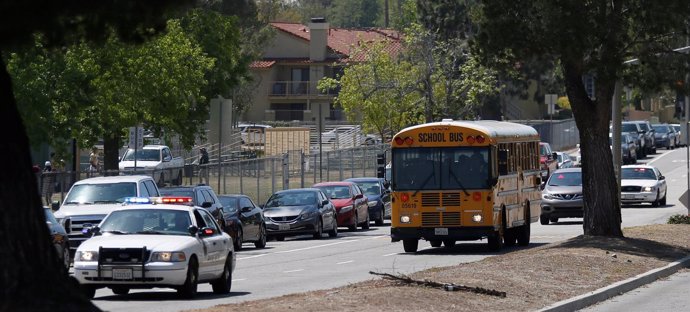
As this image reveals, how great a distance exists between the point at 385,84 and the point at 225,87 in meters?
9.89

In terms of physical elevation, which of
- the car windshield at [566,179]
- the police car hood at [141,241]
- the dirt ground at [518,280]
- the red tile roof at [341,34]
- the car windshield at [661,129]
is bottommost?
the dirt ground at [518,280]

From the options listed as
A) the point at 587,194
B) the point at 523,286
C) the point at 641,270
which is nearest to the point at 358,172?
the point at 587,194

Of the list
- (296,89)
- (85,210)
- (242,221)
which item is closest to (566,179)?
(242,221)

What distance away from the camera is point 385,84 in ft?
219

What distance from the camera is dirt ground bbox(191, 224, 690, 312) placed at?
1639 centimetres

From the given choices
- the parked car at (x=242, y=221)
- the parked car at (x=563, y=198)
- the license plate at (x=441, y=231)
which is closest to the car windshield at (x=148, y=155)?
the parked car at (x=563, y=198)

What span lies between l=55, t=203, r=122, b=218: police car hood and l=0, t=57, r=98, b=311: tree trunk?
62.3 ft

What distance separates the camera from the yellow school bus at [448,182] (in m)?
29.6

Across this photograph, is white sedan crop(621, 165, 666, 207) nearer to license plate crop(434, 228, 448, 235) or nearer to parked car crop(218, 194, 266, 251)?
parked car crop(218, 194, 266, 251)

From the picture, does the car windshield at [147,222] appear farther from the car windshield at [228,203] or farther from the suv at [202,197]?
the car windshield at [228,203]

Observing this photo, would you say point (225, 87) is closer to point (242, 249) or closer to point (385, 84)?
point (385, 84)

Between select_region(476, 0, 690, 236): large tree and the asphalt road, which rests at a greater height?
select_region(476, 0, 690, 236): large tree

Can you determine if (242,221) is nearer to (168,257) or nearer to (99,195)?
(99,195)

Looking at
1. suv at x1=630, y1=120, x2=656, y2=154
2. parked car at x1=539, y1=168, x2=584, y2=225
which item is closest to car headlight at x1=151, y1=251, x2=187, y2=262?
parked car at x1=539, y1=168, x2=584, y2=225
